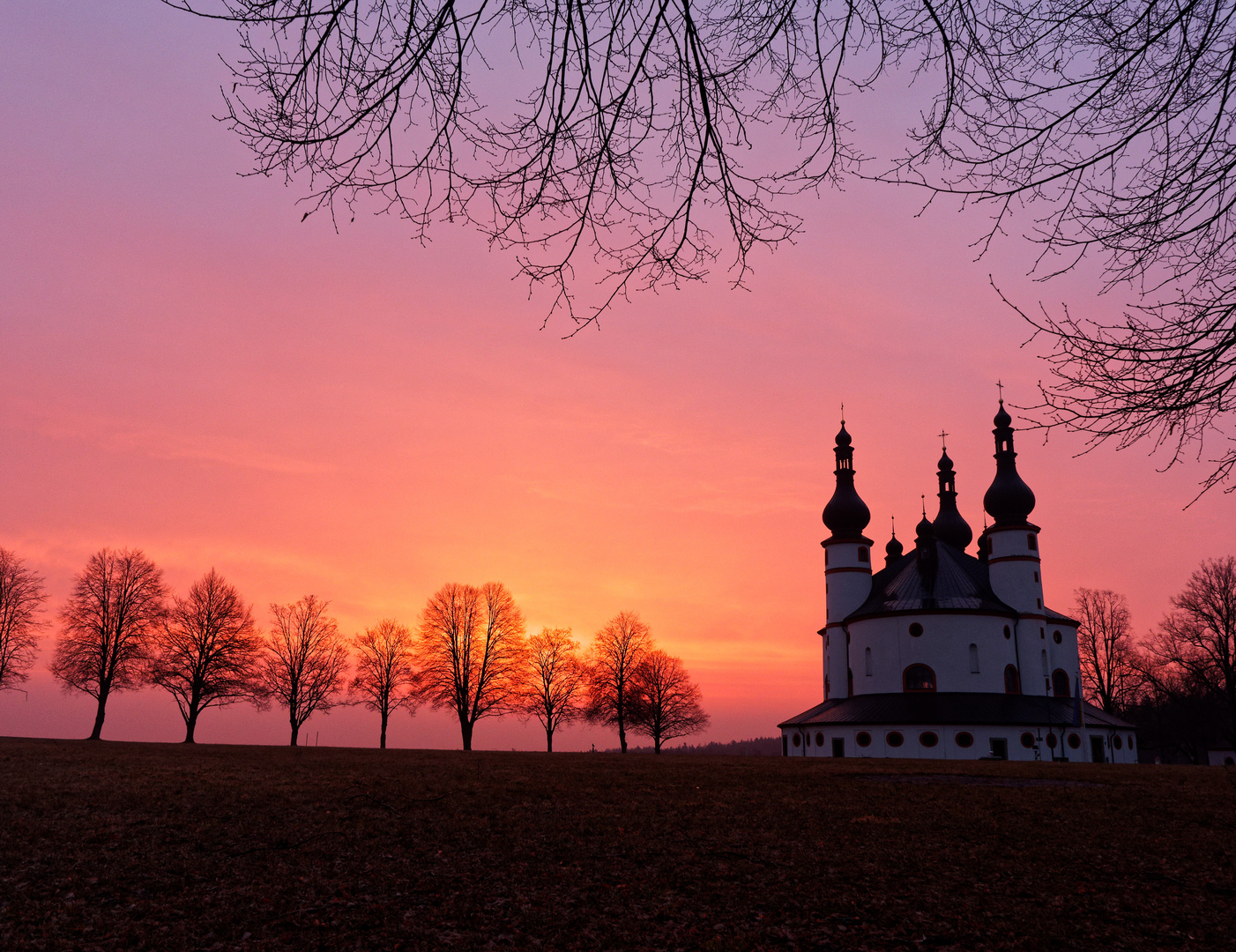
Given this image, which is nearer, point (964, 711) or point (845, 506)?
point (964, 711)

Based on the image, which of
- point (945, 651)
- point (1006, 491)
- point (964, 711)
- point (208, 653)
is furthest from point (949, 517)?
point (208, 653)

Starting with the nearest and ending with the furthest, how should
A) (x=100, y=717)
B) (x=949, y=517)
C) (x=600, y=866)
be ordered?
(x=600, y=866), (x=100, y=717), (x=949, y=517)

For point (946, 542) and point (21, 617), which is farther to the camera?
point (946, 542)

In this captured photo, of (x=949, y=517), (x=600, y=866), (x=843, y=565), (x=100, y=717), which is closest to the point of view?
(x=600, y=866)

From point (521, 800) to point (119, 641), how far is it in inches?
1825

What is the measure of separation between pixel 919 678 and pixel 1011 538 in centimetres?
1218

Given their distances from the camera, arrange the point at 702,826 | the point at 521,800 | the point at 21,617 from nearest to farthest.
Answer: the point at 702,826 → the point at 521,800 → the point at 21,617

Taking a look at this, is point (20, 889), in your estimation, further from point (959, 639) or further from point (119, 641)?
point (959, 639)

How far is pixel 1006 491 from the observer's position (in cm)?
5831

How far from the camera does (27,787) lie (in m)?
15.4

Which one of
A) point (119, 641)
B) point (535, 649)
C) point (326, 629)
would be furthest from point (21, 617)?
Result: point (535, 649)

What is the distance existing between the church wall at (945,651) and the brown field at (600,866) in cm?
3714

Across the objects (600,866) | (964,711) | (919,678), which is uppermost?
(919,678)

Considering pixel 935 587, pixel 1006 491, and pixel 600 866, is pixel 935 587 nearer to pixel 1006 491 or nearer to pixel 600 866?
pixel 1006 491
